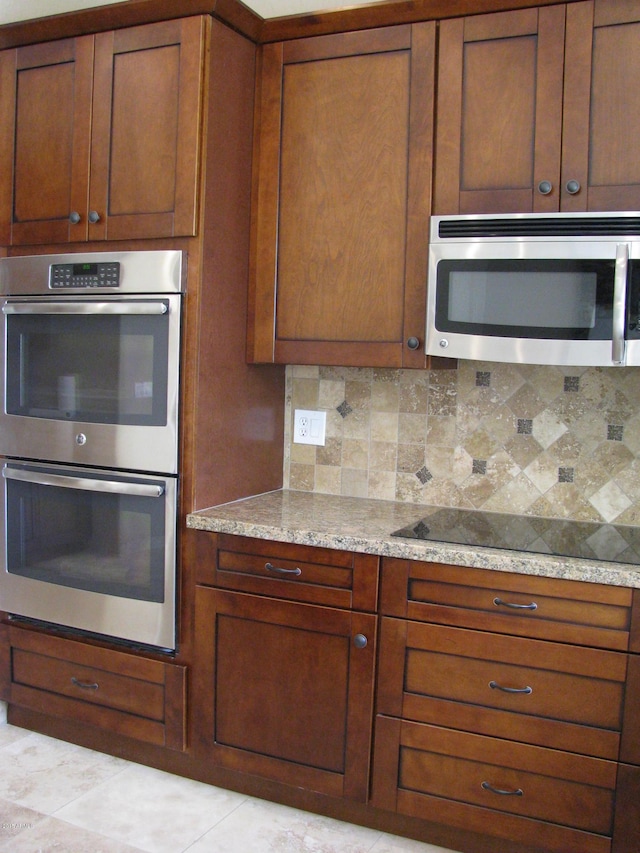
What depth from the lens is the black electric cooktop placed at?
194cm

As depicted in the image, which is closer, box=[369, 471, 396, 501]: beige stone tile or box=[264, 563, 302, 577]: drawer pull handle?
box=[264, 563, 302, 577]: drawer pull handle

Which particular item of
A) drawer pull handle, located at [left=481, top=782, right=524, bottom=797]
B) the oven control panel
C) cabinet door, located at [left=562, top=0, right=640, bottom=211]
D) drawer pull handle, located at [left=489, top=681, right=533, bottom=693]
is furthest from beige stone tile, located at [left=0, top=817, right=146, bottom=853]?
cabinet door, located at [left=562, top=0, right=640, bottom=211]

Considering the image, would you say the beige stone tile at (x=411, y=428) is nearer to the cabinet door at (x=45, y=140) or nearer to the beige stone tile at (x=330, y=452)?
the beige stone tile at (x=330, y=452)

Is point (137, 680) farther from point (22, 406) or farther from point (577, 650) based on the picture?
point (577, 650)

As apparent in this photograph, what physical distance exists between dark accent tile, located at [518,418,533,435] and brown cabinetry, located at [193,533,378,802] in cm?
67

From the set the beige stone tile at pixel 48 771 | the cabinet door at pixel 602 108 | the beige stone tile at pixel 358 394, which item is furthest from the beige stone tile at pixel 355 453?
the beige stone tile at pixel 48 771

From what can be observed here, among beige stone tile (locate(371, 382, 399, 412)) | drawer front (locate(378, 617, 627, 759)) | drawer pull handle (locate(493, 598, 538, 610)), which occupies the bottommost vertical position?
drawer front (locate(378, 617, 627, 759))

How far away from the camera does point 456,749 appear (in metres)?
1.96

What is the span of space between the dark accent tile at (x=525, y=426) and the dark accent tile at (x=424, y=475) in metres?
0.31

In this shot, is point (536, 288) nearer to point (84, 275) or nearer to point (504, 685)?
point (504, 685)

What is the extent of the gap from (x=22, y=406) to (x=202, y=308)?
71cm

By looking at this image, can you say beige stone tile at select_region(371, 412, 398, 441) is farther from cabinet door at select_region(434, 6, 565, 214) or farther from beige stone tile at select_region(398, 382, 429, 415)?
cabinet door at select_region(434, 6, 565, 214)

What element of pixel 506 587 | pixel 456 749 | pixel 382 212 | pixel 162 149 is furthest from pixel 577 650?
pixel 162 149

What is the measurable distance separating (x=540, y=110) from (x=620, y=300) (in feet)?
1.80
